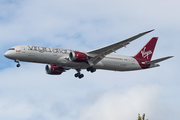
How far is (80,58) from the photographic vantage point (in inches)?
2375

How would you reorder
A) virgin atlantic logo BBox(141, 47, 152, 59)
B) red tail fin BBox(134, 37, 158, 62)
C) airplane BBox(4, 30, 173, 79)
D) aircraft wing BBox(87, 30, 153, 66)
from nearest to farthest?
airplane BBox(4, 30, 173, 79)
aircraft wing BBox(87, 30, 153, 66)
red tail fin BBox(134, 37, 158, 62)
virgin atlantic logo BBox(141, 47, 152, 59)

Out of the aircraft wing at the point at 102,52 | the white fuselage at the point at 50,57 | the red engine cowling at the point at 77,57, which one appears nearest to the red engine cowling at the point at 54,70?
the white fuselage at the point at 50,57

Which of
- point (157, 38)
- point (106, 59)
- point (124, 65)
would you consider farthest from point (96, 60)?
point (157, 38)

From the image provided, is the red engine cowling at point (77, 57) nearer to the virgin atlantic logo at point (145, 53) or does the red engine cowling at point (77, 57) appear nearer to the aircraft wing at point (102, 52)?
the aircraft wing at point (102, 52)

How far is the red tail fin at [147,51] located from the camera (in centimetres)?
7050

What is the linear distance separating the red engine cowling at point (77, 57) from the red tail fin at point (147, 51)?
1330 centimetres

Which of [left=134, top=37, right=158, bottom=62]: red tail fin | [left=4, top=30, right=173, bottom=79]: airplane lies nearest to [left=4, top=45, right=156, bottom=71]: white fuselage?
[left=4, top=30, right=173, bottom=79]: airplane

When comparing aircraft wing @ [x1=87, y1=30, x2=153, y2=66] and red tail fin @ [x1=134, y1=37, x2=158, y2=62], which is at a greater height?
red tail fin @ [x1=134, y1=37, x2=158, y2=62]

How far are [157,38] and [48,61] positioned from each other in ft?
84.0

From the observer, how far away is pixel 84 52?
6297 cm

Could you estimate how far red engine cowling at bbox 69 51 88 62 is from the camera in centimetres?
5981

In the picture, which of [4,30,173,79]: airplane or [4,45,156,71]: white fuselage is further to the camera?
[4,30,173,79]: airplane

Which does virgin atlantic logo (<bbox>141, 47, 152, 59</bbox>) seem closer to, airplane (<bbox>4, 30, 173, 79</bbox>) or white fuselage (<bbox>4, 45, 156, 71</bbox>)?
airplane (<bbox>4, 30, 173, 79</bbox>)

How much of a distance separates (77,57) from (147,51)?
60.0 feet
